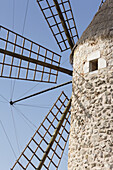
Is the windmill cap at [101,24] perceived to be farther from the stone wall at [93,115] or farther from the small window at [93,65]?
the small window at [93,65]

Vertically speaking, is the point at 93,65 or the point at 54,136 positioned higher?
the point at 93,65

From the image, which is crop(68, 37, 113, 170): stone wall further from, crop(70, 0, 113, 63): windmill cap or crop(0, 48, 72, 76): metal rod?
crop(0, 48, 72, 76): metal rod

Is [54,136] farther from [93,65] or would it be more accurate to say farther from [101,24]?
[101,24]

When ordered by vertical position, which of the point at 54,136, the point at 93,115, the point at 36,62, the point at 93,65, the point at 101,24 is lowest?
the point at 54,136

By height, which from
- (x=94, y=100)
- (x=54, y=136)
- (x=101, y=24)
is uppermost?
(x=101, y=24)

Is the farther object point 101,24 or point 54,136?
point 54,136

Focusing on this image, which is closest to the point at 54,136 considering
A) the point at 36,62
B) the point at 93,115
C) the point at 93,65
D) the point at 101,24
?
the point at 36,62

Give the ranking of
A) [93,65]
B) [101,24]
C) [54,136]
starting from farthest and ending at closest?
[54,136], [101,24], [93,65]

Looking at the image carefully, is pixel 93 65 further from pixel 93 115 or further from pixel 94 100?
pixel 93 115

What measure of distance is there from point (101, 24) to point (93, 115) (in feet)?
6.22

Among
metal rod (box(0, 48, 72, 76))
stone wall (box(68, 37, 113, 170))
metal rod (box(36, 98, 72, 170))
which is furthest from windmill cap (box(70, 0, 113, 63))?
metal rod (box(36, 98, 72, 170))

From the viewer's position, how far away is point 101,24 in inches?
277

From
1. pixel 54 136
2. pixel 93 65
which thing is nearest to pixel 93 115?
pixel 93 65

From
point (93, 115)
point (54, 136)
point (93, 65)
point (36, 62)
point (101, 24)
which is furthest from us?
point (54, 136)
